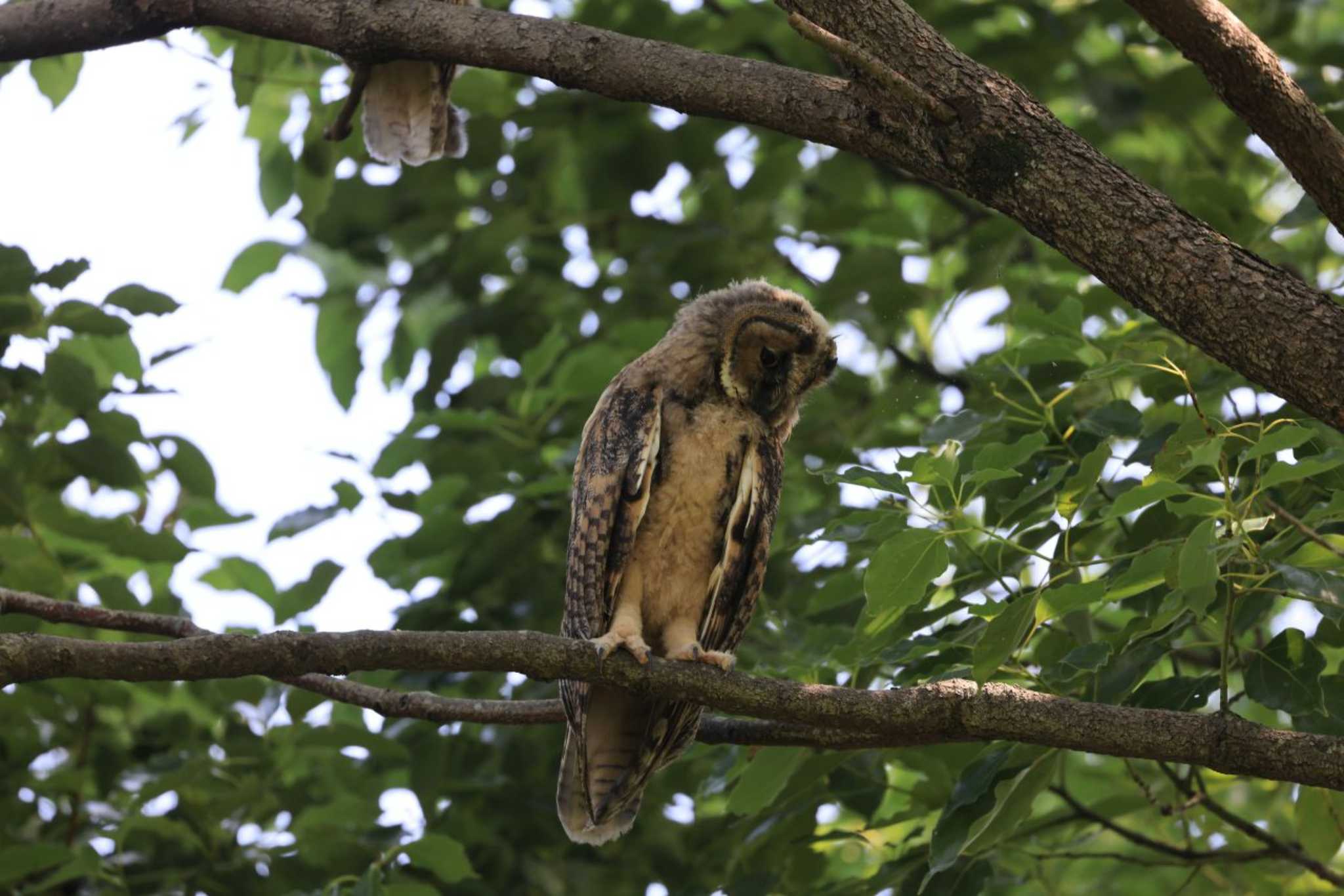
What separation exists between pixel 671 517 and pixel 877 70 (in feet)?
5.18

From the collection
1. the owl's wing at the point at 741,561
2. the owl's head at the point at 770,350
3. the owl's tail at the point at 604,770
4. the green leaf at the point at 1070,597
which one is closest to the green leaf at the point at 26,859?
the owl's tail at the point at 604,770

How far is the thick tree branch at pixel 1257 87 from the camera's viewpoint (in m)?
2.25

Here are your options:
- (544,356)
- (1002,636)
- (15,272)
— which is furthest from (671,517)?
(15,272)

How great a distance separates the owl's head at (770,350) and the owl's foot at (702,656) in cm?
69

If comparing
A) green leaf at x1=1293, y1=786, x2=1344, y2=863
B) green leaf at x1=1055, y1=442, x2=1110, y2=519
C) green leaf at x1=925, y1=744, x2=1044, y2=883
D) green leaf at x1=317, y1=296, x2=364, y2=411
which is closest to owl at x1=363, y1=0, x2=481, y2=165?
green leaf at x1=317, y1=296, x2=364, y2=411

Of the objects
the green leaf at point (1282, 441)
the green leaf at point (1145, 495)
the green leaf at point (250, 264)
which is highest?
the green leaf at point (250, 264)

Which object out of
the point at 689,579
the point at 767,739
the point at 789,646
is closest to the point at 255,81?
the point at 689,579

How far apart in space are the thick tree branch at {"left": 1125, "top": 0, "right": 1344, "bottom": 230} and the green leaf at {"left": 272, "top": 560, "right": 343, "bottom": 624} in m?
2.90

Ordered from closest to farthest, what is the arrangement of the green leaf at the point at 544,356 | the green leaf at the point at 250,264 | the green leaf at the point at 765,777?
the green leaf at the point at 765,777
the green leaf at the point at 544,356
the green leaf at the point at 250,264

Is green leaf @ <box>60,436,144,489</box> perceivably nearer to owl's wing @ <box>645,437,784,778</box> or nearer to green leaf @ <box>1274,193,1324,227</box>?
owl's wing @ <box>645,437,784,778</box>

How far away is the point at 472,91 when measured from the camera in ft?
17.3

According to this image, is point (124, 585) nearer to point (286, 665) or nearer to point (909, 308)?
point (286, 665)

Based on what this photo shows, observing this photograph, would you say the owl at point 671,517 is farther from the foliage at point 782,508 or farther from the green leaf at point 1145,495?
the green leaf at point 1145,495

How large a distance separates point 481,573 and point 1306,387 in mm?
2886
